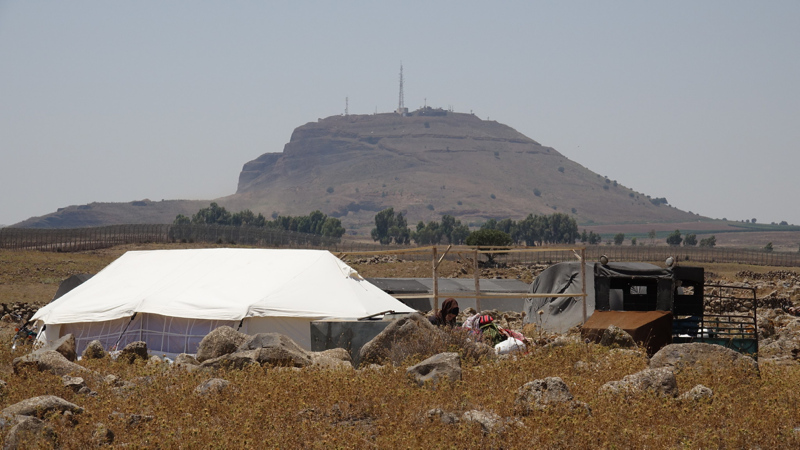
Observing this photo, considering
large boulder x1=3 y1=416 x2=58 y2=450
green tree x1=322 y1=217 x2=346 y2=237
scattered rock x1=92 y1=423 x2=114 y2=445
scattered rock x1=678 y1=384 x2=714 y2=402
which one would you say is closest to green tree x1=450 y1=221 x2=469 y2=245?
green tree x1=322 y1=217 x2=346 y2=237

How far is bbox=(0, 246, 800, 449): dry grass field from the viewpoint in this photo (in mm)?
7250

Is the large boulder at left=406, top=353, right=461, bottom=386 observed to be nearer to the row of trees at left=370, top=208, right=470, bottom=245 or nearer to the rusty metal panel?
the rusty metal panel

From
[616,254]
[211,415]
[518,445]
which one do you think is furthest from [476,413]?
[616,254]

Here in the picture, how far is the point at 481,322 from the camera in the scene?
13.8m

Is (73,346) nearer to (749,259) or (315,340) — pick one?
(315,340)

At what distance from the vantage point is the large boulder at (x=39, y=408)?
7.71 meters

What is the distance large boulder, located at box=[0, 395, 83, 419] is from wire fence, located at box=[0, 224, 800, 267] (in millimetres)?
42069

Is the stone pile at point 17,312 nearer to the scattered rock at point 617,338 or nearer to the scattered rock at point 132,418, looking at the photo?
the scattered rock at point 132,418

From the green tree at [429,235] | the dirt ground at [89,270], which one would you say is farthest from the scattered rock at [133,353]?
the green tree at [429,235]

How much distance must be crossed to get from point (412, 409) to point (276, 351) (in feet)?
10.1

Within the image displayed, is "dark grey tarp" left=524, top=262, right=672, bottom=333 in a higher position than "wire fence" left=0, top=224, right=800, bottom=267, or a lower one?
lower

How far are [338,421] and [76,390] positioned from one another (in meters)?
3.24

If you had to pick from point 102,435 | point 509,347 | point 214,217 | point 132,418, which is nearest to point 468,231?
point 214,217

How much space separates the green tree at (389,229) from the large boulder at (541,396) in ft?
516
